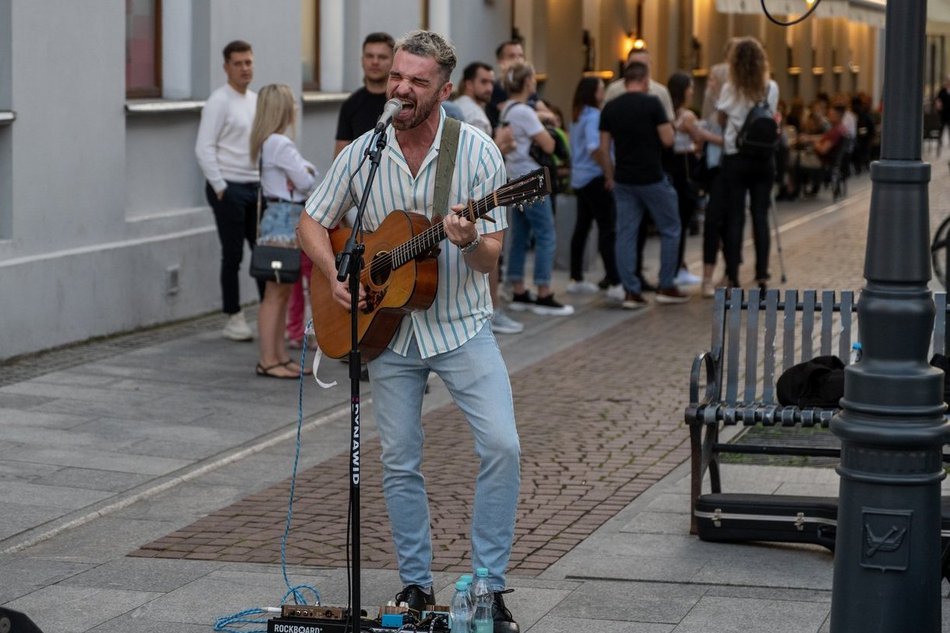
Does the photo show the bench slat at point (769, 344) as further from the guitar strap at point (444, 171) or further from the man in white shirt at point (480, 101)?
the man in white shirt at point (480, 101)

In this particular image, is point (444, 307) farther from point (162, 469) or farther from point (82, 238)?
point (82, 238)

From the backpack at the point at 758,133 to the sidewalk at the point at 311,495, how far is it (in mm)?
2439

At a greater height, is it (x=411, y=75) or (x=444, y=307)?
(x=411, y=75)

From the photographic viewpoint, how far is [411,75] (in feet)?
17.3

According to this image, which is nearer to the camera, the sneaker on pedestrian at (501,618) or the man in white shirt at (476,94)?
the sneaker on pedestrian at (501,618)

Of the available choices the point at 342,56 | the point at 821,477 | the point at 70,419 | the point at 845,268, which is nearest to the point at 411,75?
the point at 821,477

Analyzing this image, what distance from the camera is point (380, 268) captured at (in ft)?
17.9

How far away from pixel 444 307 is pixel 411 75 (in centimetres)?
73

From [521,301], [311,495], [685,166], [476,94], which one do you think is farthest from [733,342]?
[685,166]

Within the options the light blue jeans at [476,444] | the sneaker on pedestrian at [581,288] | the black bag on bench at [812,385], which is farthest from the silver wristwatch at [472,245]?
the sneaker on pedestrian at [581,288]

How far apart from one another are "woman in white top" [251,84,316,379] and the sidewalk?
12.3 inches

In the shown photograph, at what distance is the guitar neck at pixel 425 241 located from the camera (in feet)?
16.5

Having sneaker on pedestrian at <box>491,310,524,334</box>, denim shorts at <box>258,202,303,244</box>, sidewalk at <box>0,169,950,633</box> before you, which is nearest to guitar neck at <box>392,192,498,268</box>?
sidewalk at <box>0,169,950,633</box>

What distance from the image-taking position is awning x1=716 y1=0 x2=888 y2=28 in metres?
18.3
